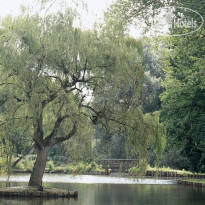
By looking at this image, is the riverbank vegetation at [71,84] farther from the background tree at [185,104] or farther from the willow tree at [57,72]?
the background tree at [185,104]

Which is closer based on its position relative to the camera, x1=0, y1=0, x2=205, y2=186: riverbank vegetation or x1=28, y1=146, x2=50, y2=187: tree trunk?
x1=0, y1=0, x2=205, y2=186: riverbank vegetation

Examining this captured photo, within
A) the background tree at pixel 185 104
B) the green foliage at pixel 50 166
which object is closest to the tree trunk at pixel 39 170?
the background tree at pixel 185 104

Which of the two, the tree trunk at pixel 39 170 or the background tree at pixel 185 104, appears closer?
the tree trunk at pixel 39 170

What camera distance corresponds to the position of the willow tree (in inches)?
857

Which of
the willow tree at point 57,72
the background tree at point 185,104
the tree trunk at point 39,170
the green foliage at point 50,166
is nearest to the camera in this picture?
the willow tree at point 57,72

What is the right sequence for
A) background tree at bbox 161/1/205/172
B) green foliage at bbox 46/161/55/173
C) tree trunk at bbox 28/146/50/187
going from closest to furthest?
tree trunk at bbox 28/146/50/187, background tree at bbox 161/1/205/172, green foliage at bbox 46/161/55/173

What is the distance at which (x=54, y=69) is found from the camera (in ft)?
73.9

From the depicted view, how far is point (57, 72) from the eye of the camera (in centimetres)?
2269

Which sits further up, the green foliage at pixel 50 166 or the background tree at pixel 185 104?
the background tree at pixel 185 104

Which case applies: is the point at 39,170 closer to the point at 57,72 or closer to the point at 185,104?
the point at 57,72

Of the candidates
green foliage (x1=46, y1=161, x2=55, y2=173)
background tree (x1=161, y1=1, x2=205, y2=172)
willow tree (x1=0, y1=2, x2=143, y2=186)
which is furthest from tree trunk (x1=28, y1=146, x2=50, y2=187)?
green foliage (x1=46, y1=161, x2=55, y2=173)

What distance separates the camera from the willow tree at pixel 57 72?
21766mm

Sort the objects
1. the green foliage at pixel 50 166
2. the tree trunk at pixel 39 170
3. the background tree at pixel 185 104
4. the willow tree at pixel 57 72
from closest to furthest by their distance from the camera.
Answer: the willow tree at pixel 57 72 → the tree trunk at pixel 39 170 → the background tree at pixel 185 104 → the green foliage at pixel 50 166

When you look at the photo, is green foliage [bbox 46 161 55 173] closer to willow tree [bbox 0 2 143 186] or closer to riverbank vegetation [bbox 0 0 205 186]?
riverbank vegetation [bbox 0 0 205 186]
